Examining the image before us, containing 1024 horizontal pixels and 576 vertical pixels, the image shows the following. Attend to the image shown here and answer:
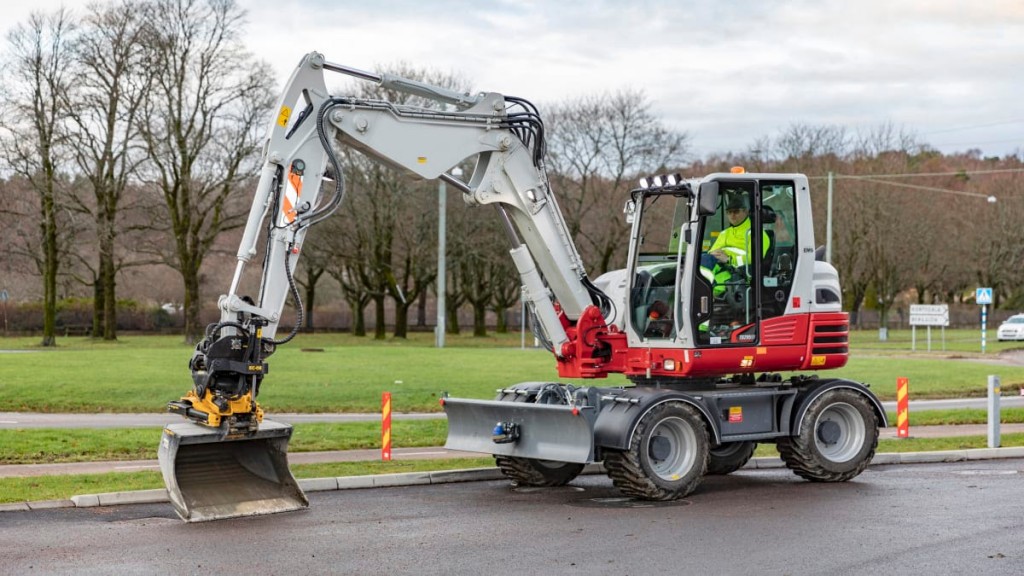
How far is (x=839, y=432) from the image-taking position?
1423cm

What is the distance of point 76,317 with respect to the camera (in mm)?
69125

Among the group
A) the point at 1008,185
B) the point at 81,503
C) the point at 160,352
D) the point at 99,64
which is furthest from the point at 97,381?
the point at 1008,185

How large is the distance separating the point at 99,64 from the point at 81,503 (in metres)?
43.5

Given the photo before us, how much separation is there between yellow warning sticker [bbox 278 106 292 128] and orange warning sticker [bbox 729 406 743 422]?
582cm

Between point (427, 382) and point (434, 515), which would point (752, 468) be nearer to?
point (434, 515)

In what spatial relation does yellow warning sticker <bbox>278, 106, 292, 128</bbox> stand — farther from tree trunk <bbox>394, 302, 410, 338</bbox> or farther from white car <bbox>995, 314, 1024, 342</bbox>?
white car <bbox>995, 314, 1024, 342</bbox>

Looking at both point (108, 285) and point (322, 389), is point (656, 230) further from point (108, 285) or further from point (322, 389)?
point (108, 285)

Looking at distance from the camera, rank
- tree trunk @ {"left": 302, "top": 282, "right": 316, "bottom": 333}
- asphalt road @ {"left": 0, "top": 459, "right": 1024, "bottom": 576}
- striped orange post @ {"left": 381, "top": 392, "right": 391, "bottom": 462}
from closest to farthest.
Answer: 1. asphalt road @ {"left": 0, "top": 459, "right": 1024, "bottom": 576}
2. striped orange post @ {"left": 381, "top": 392, "right": 391, "bottom": 462}
3. tree trunk @ {"left": 302, "top": 282, "right": 316, "bottom": 333}

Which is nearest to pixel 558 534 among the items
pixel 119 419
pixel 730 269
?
pixel 730 269

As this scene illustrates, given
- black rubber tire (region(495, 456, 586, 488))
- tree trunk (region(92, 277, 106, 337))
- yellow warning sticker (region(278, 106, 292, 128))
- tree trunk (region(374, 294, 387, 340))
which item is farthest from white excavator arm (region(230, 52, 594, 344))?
tree trunk (region(374, 294, 387, 340))

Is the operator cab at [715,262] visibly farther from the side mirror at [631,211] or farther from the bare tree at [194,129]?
the bare tree at [194,129]

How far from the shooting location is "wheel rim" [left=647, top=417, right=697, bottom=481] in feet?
41.2

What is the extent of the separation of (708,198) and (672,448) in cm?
276

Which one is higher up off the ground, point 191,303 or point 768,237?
point 768,237
